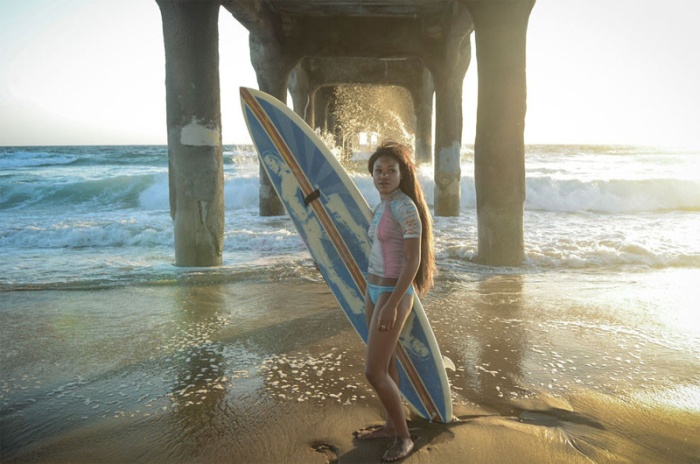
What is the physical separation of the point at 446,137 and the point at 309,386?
9987mm

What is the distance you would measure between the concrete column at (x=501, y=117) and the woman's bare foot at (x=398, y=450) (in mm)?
4598

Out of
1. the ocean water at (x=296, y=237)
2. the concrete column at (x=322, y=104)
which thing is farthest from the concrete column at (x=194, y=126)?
the concrete column at (x=322, y=104)

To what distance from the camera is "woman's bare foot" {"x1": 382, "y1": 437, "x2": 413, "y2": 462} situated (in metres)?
2.34

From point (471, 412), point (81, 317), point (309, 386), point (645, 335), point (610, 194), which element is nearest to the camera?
point (471, 412)

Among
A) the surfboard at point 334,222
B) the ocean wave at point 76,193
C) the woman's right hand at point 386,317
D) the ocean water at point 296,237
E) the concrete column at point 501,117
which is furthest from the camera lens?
the ocean wave at point 76,193

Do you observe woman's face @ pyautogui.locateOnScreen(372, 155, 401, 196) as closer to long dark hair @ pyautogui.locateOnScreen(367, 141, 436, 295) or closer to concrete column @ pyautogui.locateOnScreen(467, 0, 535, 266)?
long dark hair @ pyautogui.locateOnScreen(367, 141, 436, 295)

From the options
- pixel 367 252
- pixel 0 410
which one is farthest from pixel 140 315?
pixel 367 252

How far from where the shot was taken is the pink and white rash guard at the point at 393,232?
7.70 ft

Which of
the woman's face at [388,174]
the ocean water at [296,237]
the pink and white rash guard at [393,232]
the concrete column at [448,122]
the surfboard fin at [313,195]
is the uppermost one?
the concrete column at [448,122]

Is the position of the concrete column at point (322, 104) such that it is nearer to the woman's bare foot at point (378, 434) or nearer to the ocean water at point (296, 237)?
the ocean water at point (296, 237)

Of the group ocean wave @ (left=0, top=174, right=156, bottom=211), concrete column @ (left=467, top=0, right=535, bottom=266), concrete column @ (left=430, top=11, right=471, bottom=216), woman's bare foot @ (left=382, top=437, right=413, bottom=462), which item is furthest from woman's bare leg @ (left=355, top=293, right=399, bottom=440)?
ocean wave @ (left=0, top=174, right=156, bottom=211)

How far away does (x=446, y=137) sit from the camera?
40.4ft

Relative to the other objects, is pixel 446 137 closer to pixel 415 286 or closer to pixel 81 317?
pixel 81 317

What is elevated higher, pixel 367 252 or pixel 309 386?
pixel 367 252
